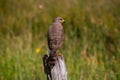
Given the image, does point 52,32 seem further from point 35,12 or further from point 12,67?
point 35,12

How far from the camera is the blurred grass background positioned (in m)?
5.85

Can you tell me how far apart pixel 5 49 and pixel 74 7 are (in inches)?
82.0

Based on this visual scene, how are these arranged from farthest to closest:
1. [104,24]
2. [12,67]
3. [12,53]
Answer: [104,24]
[12,53]
[12,67]

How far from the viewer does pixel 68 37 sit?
7434mm

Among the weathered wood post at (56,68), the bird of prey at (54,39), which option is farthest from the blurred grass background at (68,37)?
the weathered wood post at (56,68)

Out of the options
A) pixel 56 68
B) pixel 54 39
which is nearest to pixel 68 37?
pixel 54 39

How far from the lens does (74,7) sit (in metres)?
8.48

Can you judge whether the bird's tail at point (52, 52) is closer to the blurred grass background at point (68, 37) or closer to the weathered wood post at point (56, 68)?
the weathered wood post at point (56, 68)

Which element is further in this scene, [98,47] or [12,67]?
[98,47]

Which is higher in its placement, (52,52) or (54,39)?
(54,39)

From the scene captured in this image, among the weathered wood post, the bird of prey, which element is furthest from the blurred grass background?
the weathered wood post

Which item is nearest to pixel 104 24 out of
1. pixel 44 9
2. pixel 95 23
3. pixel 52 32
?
pixel 95 23

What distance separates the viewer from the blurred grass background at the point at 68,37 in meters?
5.85

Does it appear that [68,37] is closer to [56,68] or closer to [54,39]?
[54,39]
